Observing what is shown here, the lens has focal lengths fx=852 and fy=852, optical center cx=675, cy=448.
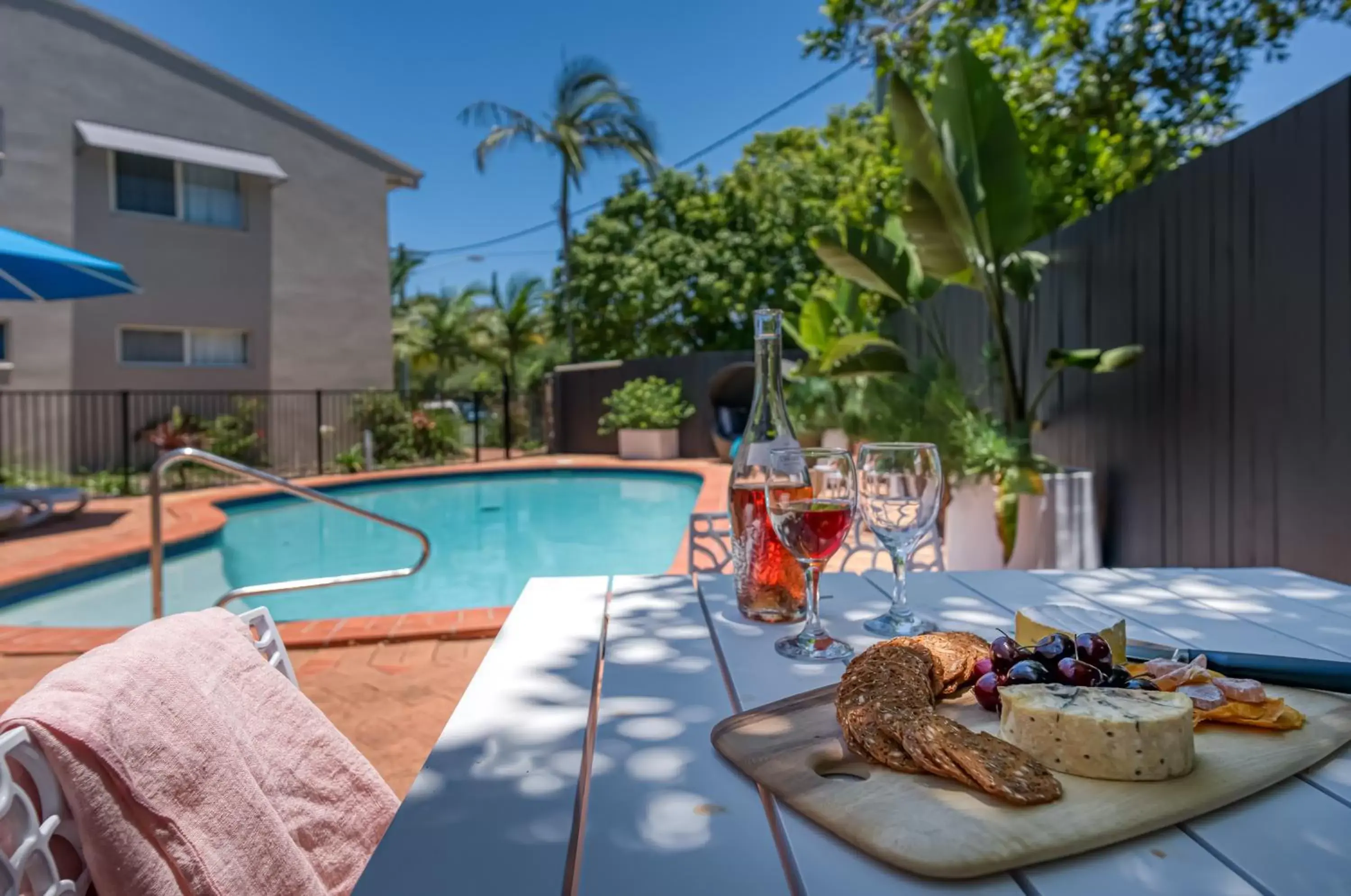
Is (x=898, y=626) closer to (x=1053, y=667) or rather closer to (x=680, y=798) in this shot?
(x=1053, y=667)

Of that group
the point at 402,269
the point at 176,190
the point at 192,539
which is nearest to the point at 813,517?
the point at 192,539

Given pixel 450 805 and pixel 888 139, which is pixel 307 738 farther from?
pixel 888 139

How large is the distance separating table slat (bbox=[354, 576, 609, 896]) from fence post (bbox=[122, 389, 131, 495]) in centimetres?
1004

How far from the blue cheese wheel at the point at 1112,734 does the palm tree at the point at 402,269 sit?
89.2 ft

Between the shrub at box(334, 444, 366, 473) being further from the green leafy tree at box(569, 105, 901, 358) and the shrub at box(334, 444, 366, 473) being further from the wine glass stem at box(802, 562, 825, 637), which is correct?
the wine glass stem at box(802, 562, 825, 637)

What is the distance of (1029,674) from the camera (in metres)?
0.79

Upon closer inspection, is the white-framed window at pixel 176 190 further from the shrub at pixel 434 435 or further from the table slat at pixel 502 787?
the table slat at pixel 502 787

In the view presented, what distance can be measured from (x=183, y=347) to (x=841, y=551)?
10427 mm

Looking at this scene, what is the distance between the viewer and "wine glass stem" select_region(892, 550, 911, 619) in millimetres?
1212

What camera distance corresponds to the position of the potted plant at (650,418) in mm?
14422

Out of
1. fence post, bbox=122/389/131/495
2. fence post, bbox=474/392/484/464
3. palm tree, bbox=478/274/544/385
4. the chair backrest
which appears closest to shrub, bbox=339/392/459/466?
fence post, bbox=474/392/484/464

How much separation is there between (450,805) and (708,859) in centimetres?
23

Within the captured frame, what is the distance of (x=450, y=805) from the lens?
705 millimetres

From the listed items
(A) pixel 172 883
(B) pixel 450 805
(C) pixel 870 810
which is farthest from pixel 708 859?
(A) pixel 172 883
